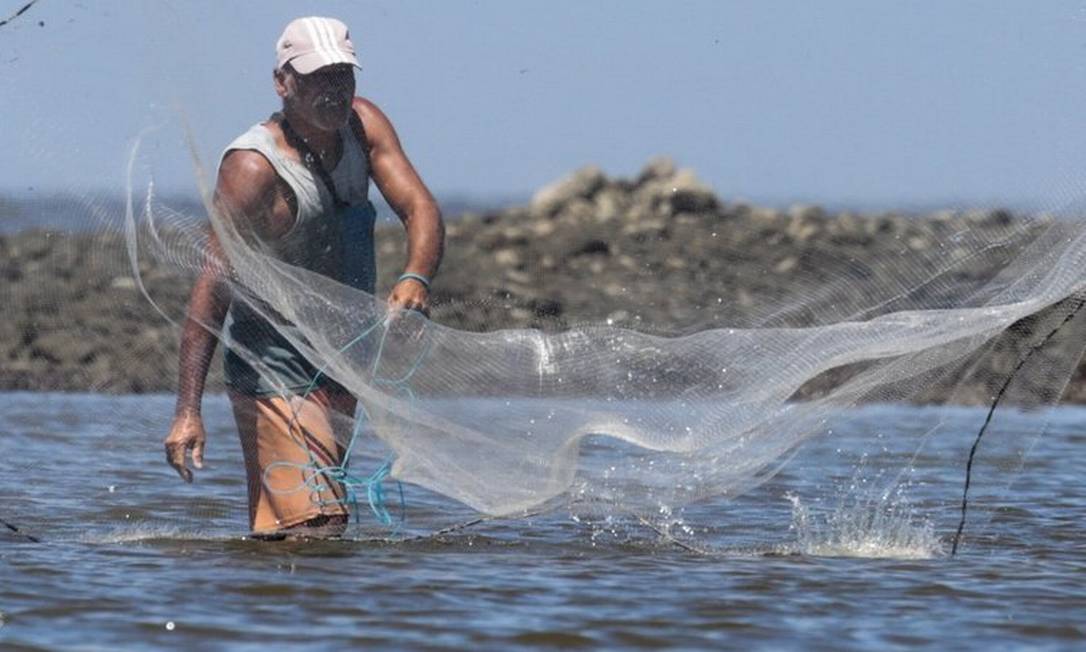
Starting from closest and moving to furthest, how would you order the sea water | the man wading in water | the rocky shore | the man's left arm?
1. the sea water
2. the man wading in water
3. the man's left arm
4. the rocky shore

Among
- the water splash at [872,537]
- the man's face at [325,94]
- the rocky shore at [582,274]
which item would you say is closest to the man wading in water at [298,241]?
the man's face at [325,94]

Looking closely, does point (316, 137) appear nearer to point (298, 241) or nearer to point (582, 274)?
point (298, 241)

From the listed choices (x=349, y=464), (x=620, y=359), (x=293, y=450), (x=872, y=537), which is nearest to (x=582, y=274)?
(x=872, y=537)

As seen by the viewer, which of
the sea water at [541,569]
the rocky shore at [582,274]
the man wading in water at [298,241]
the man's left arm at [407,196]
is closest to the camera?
the sea water at [541,569]

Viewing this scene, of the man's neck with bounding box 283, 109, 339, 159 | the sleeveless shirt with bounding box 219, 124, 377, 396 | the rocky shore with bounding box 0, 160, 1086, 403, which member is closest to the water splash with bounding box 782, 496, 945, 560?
the rocky shore with bounding box 0, 160, 1086, 403

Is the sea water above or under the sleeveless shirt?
under

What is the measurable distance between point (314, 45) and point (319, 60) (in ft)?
0.23

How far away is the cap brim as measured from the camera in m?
6.71

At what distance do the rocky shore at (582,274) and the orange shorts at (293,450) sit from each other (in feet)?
1.25

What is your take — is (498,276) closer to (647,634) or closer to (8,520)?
(8,520)

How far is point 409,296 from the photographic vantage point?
272 inches

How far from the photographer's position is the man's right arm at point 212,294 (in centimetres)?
686

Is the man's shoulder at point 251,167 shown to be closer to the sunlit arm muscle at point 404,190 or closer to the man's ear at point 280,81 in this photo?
the man's ear at point 280,81

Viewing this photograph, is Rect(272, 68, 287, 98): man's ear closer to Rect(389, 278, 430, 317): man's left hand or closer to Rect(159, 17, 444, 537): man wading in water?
Rect(159, 17, 444, 537): man wading in water
